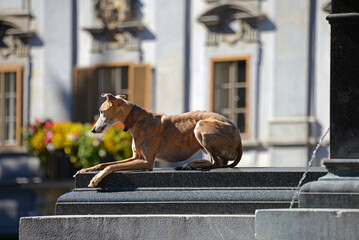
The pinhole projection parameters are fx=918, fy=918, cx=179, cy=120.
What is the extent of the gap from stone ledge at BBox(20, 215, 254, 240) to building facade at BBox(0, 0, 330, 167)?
10.5 meters

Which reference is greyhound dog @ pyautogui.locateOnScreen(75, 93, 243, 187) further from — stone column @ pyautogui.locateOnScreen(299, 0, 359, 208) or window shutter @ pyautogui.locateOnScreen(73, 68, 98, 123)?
window shutter @ pyautogui.locateOnScreen(73, 68, 98, 123)

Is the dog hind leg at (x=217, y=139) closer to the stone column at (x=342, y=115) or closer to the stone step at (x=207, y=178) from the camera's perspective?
the stone step at (x=207, y=178)

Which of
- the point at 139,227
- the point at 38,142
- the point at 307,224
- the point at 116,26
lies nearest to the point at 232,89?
the point at 116,26

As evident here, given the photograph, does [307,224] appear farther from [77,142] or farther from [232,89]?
[232,89]

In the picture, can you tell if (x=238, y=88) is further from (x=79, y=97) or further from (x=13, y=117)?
(x=13, y=117)

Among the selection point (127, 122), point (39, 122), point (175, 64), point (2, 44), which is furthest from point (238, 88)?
point (127, 122)

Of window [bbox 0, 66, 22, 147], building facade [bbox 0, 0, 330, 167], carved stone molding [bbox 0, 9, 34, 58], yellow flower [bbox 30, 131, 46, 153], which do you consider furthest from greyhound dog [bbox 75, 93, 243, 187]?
carved stone molding [bbox 0, 9, 34, 58]

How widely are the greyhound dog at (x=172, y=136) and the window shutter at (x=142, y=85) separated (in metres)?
11.2

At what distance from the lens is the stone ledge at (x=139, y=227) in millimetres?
6051

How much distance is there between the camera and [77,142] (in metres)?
17.4

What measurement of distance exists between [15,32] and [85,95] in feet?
7.16

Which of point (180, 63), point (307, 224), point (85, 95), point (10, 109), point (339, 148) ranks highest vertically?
point (180, 63)

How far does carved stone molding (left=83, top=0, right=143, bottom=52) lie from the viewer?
61.5 ft

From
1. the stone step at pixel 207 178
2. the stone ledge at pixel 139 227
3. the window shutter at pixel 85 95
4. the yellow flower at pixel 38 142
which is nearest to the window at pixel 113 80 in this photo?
the window shutter at pixel 85 95
